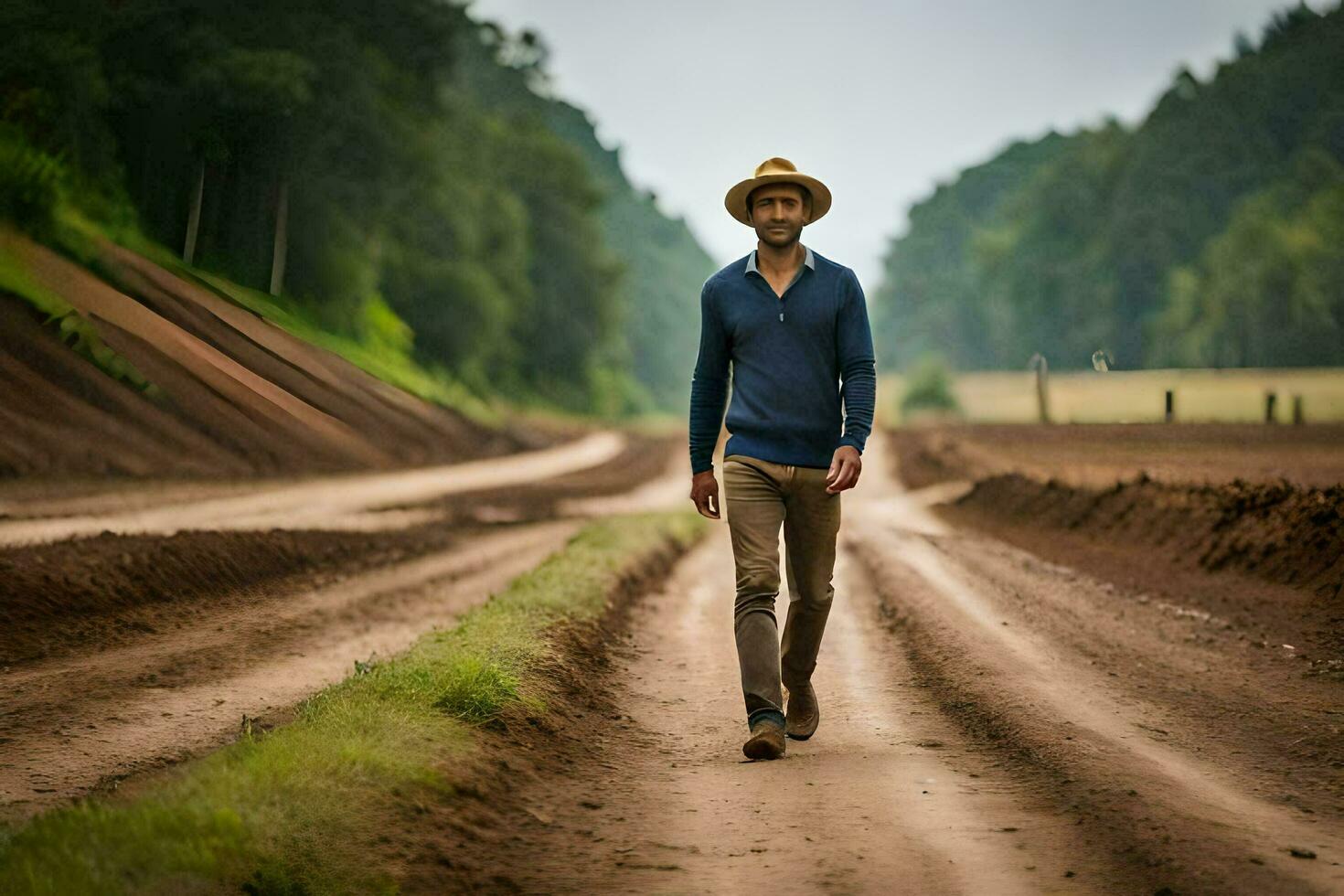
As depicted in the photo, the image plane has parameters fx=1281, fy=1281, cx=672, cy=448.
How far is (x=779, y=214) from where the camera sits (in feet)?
20.3

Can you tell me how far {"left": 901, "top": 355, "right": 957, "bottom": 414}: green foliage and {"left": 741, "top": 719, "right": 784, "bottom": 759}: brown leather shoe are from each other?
65713mm

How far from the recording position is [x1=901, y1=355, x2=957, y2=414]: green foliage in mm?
71062

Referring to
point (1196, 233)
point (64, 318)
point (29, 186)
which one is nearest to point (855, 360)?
point (64, 318)

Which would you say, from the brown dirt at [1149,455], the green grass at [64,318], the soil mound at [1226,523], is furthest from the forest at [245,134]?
the brown dirt at [1149,455]

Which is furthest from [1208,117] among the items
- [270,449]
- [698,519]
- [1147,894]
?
[1147,894]

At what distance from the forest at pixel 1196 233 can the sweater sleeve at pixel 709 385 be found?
12931mm

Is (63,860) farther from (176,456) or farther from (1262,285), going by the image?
(1262,285)

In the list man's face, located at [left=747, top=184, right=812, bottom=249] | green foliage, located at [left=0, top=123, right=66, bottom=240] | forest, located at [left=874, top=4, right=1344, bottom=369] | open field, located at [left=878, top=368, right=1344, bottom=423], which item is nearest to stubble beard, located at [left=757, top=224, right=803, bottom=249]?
man's face, located at [left=747, top=184, right=812, bottom=249]

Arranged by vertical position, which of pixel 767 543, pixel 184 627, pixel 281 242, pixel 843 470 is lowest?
pixel 184 627

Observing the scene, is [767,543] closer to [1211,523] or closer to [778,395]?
[778,395]

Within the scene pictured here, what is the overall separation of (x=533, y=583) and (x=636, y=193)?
15403 cm

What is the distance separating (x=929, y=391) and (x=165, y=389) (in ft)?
213

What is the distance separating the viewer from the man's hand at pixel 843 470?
19.9 ft

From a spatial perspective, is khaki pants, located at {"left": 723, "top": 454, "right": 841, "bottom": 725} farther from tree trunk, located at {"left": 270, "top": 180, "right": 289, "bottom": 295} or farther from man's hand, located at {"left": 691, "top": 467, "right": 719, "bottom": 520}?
tree trunk, located at {"left": 270, "top": 180, "right": 289, "bottom": 295}
